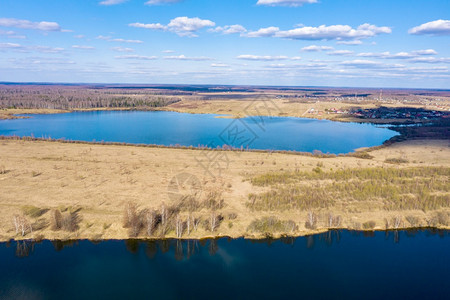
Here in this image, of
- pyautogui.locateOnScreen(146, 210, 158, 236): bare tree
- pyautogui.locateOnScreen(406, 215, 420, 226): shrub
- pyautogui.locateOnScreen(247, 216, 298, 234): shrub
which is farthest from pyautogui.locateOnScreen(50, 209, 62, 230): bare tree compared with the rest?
pyautogui.locateOnScreen(406, 215, 420, 226): shrub

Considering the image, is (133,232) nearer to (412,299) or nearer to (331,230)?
(331,230)

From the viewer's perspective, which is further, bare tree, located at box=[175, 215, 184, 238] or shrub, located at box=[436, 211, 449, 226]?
shrub, located at box=[436, 211, 449, 226]

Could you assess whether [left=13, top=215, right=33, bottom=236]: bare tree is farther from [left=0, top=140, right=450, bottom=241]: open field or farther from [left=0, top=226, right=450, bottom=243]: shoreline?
[left=0, top=226, right=450, bottom=243]: shoreline

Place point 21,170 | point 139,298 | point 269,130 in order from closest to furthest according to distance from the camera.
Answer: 1. point 139,298
2. point 21,170
3. point 269,130

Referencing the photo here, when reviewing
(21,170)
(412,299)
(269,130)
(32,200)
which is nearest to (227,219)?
(412,299)

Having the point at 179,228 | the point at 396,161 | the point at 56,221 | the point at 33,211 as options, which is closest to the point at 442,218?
the point at 396,161

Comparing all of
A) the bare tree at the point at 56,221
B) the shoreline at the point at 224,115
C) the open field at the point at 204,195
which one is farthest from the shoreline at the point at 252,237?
the shoreline at the point at 224,115

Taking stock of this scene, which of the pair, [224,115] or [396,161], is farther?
[224,115]

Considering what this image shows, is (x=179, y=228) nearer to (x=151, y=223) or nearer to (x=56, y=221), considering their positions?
(x=151, y=223)

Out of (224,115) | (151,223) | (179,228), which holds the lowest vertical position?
(179,228)
